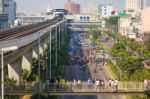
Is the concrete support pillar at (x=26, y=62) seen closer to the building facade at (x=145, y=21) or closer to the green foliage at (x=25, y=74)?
the green foliage at (x=25, y=74)

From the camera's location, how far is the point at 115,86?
25.6 meters

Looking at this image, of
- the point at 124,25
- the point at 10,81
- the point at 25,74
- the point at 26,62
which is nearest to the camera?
the point at 10,81

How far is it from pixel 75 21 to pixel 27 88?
6500 inches

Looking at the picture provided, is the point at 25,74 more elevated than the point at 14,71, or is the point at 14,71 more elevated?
the point at 14,71

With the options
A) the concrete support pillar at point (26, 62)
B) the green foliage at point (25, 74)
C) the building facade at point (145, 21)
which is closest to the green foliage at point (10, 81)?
the green foliage at point (25, 74)

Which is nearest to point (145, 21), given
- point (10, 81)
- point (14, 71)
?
point (14, 71)

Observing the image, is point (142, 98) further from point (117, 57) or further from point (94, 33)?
point (94, 33)

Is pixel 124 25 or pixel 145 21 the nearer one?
pixel 145 21

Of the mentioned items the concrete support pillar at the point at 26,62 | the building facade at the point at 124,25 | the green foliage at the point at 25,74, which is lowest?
the building facade at the point at 124,25

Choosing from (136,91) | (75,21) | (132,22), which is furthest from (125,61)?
(75,21)

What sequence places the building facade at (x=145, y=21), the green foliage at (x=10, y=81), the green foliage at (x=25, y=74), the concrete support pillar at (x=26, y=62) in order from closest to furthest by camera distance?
1. the green foliage at (x=10, y=81)
2. the green foliage at (x=25, y=74)
3. the concrete support pillar at (x=26, y=62)
4. the building facade at (x=145, y=21)

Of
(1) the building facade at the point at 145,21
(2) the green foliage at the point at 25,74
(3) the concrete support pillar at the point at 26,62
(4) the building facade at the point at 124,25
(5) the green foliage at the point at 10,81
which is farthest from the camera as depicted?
(4) the building facade at the point at 124,25

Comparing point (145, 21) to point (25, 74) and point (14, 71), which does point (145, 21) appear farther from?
point (14, 71)

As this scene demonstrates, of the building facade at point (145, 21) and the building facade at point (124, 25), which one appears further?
the building facade at point (124, 25)
